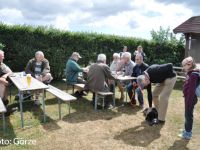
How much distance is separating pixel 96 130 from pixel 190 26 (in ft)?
36.8

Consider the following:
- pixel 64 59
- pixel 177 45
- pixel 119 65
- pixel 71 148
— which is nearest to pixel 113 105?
pixel 119 65

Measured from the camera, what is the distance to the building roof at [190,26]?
47.8ft

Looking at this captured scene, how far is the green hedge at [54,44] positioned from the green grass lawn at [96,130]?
368cm

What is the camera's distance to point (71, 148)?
15.9 ft

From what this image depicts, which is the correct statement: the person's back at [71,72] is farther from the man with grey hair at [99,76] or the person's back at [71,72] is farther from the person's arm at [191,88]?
the person's arm at [191,88]

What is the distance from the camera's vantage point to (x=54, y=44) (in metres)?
11.8

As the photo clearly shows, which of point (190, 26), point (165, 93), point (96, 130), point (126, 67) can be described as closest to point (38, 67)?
point (126, 67)

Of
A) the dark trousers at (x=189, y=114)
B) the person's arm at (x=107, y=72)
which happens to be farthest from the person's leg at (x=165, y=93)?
the person's arm at (x=107, y=72)

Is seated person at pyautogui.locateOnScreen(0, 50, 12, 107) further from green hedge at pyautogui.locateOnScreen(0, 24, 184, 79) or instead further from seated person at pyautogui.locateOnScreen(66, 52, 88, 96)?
green hedge at pyautogui.locateOnScreen(0, 24, 184, 79)

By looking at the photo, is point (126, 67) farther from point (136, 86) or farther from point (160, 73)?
point (160, 73)

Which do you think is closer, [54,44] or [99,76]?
[99,76]

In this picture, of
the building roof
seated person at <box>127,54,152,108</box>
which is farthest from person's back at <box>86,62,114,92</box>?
the building roof

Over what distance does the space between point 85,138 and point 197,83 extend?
2.39 meters

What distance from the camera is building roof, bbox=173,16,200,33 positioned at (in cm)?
1458
